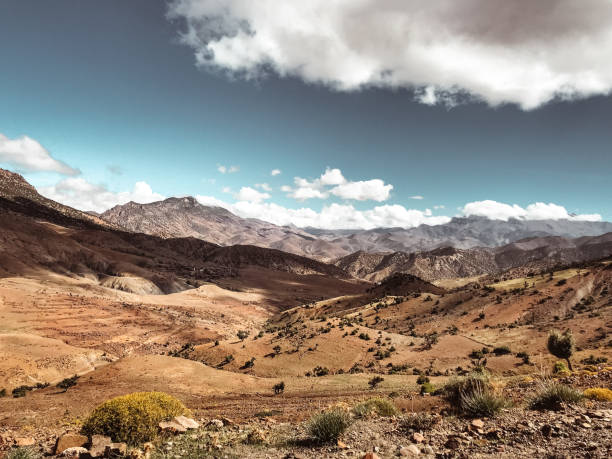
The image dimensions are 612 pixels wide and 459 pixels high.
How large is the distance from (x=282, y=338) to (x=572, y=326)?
31354 millimetres

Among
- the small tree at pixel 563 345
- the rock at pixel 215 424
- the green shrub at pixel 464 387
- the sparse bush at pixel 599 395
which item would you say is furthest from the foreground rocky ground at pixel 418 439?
the small tree at pixel 563 345

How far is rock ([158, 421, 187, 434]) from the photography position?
31.1ft

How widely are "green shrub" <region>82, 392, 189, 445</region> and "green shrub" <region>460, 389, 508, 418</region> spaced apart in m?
8.44

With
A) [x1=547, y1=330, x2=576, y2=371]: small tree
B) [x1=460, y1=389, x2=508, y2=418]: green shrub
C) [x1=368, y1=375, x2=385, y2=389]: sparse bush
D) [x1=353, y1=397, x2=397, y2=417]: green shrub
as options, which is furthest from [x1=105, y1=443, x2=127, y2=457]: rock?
[x1=547, y1=330, x2=576, y2=371]: small tree

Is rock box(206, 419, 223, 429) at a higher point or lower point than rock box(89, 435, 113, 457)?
lower

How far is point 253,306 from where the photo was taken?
93.8m

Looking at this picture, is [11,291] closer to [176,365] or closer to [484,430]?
[176,365]

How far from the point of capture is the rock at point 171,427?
949 centimetres

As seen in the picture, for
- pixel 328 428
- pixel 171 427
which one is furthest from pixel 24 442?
pixel 328 428

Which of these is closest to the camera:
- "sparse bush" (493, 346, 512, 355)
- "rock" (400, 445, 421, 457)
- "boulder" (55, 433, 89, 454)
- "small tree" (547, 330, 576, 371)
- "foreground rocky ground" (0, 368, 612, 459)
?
"foreground rocky ground" (0, 368, 612, 459)

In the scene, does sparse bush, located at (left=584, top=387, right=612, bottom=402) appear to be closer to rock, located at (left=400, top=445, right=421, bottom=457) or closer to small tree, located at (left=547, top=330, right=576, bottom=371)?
rock, located at (left=400, top=445, right=421, bottom=457)

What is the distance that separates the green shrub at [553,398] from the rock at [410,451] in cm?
413

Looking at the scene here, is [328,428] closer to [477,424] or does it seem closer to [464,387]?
[477,424]


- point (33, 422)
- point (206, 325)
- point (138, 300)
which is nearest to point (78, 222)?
point (138, 300)
